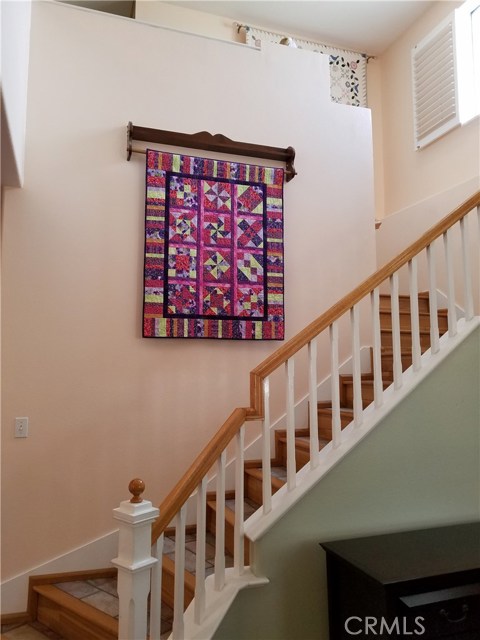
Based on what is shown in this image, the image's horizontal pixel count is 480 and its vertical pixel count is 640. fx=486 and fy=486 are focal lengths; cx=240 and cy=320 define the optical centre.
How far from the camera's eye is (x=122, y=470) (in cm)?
284

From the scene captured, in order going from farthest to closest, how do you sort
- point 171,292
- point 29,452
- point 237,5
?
1. point 237,5
2. point 171,292
3. point 29,452

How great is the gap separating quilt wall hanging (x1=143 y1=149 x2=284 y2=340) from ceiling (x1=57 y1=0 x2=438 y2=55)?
194 cm

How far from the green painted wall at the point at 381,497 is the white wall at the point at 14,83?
2079mm

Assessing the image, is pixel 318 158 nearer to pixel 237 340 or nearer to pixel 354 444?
pixel 237 340

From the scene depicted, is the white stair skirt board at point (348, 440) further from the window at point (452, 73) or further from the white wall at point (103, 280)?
the window at point (452, 73)

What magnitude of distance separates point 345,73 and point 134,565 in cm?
468

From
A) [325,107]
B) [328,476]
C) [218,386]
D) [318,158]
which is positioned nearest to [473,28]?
[325,107]

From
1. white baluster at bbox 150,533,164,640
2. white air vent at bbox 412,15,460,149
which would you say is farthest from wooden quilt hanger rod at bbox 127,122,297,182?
white baluster at bbox 150,533,164,640

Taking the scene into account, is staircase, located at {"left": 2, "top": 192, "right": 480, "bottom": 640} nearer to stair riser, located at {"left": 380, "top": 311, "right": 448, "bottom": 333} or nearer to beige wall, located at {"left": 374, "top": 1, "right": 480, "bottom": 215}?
stair riser, located at {"left": 380, "top": 311, "right": 448, "bottom": 333}

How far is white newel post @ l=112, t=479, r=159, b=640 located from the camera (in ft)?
5.29

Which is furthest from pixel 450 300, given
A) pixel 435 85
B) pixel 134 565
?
pixel 435 85

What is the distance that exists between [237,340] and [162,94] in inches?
66.6

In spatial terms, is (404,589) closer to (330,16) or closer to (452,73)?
(452,73)

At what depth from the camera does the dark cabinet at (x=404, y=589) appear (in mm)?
1693
